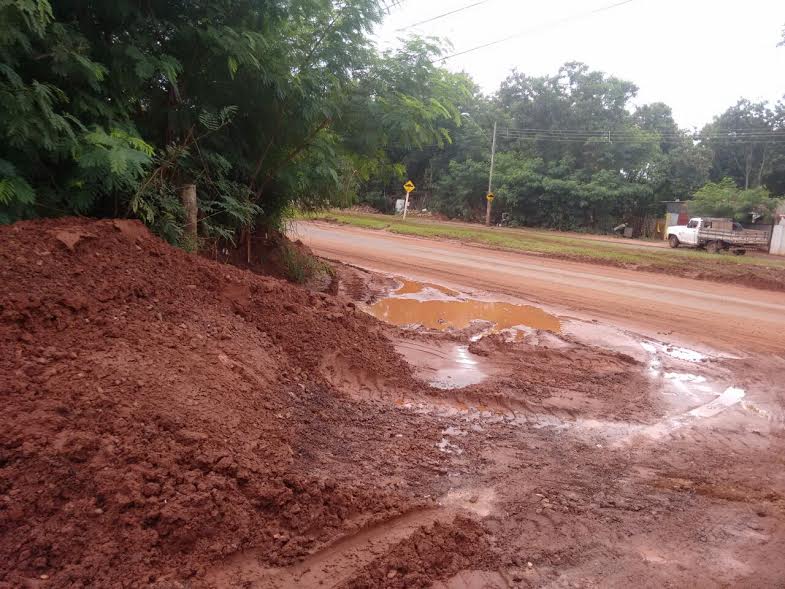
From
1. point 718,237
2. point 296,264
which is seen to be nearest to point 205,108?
point 296,264

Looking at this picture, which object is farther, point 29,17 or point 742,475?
point 29,17

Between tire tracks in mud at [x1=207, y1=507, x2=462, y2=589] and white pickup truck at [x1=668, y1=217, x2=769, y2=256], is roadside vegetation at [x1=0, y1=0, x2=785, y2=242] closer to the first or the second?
tire tracks in mud at [x1=207, y1=507, x2=462, y2=589]

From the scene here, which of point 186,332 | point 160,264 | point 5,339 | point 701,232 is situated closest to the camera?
point 5,339

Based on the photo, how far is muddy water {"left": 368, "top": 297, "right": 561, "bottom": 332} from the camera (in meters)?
9.69

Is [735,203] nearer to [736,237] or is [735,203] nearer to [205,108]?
[736,237]

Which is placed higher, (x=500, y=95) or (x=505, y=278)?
(x=500, y=95)

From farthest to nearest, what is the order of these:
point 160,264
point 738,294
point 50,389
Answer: point 738,294, point 160,264, point 50,389

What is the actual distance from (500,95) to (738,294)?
117 feet

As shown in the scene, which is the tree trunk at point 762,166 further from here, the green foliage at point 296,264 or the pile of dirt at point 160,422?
the pile of dirt at point 160,422

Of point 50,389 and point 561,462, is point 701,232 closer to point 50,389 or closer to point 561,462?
point 561,462

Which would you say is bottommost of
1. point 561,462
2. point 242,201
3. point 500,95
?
point 561,462

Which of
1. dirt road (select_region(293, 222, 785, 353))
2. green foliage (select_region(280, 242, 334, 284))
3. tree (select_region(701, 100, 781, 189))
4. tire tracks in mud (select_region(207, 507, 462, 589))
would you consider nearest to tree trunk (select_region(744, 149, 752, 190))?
tree (select_region(701, 100, 781, 189))

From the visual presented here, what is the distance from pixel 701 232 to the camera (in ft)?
86.2

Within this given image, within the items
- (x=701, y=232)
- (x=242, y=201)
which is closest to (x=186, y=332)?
(x=242, y=201)
